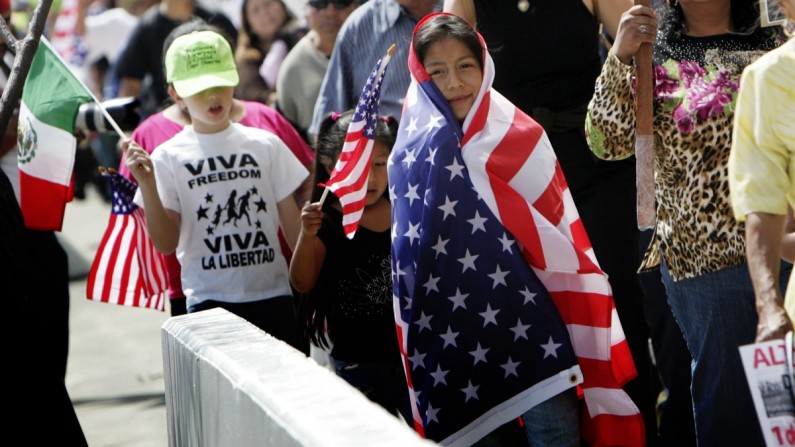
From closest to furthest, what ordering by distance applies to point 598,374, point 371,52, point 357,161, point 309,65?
1. point 598,374
2. point 357,161
3. point 371,52
4. point 309,65

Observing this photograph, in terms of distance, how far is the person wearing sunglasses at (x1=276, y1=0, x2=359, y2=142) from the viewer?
25.7ft

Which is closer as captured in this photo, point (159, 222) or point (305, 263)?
point (305, 263)

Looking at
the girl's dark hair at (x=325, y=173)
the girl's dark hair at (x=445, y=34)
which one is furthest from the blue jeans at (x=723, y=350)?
the girl's dark hair at (x=325, y=173)

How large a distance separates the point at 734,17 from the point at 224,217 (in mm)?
2209

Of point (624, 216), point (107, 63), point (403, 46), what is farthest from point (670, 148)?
point (107, 63)

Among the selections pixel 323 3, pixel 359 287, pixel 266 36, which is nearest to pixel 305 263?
pixel 359 287

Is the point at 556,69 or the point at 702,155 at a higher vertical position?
the point at 556,69

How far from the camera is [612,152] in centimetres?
474

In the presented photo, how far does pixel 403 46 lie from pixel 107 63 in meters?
9.47

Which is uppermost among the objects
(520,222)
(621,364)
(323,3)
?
(323,3)

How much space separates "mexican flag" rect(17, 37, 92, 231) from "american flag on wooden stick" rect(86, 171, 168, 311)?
243 mm

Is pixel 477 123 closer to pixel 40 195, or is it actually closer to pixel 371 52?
pixel 371 52

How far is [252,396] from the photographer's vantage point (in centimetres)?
367

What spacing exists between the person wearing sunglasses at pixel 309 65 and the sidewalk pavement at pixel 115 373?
172cm
